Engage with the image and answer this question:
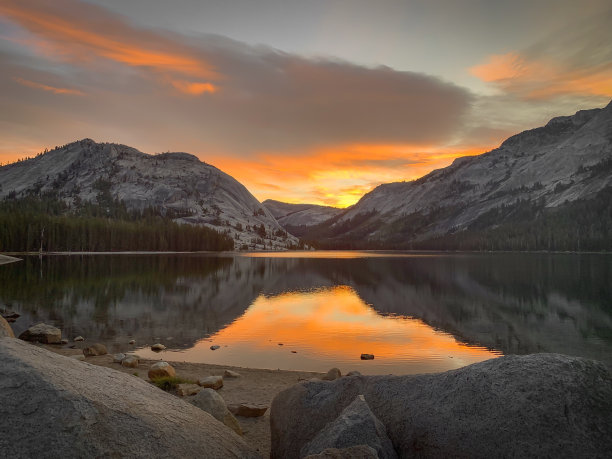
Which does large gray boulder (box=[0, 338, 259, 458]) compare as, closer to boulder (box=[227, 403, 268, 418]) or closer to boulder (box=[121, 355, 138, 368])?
boulder (box=[227, 403, 268, 418])

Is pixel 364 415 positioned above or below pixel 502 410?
below

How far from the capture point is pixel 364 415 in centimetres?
841

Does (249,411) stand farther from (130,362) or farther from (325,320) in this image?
(325,320)

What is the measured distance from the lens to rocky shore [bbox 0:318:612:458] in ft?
22.1

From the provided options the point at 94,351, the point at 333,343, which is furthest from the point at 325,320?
the point at 94,351

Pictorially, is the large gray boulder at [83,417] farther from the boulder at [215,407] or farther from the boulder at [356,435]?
the boulder at [215,407]

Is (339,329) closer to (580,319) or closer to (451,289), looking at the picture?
(580,319)

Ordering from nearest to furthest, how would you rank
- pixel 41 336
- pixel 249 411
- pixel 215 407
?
pixel 215 407, pixel 249 411, pixel 41 336

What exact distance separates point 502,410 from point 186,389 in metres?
14.3

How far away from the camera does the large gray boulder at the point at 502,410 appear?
7324 mm

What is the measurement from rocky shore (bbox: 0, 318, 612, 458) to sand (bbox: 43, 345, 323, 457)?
514 centimetres

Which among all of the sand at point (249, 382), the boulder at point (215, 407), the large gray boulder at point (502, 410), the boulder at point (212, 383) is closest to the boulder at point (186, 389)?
the boulder at point (212, 383)

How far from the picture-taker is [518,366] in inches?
331

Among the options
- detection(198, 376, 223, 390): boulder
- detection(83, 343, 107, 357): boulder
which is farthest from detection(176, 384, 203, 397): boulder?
detection(83, 343, 107, 357): boulder
